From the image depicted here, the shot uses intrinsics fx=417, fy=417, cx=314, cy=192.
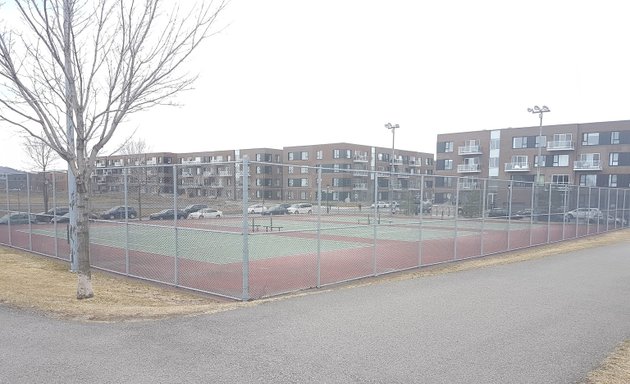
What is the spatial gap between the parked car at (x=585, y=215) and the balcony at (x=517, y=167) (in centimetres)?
3787

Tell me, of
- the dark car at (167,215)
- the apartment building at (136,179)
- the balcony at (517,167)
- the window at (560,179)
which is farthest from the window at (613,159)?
the dark car at (167,215)

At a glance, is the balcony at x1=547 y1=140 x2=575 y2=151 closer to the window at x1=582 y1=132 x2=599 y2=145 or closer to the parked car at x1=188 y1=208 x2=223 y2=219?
the window at x1=582 y1=132 x2=599 y2=145

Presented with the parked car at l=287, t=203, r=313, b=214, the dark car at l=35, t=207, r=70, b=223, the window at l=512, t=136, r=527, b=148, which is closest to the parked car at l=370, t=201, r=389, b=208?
the parked car at l=287, t=203, r=313, b=214

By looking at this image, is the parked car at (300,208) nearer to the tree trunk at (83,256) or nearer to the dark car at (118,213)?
the dark car at (118,213)

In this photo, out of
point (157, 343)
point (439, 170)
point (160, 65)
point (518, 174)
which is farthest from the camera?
point (439, 170)

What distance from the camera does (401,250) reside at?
18.3 meters

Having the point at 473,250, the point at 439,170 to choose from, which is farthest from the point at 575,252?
the point at 439,170

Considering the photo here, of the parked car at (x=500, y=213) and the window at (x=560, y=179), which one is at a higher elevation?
the window at (x=560, y=179)

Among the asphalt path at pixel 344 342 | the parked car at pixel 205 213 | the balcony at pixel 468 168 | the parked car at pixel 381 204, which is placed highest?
the balcony at pixel 468 168

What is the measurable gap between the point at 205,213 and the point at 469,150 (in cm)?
6778

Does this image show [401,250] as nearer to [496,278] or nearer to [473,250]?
[473,250]

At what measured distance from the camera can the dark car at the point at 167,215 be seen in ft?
34.0

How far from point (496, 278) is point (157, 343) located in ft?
28.3

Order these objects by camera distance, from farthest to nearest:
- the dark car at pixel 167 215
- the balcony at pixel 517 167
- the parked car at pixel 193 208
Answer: the balcony at pixel 517 167 < the dark car at pixel 167 215 < the parked car at pixel 193 208
